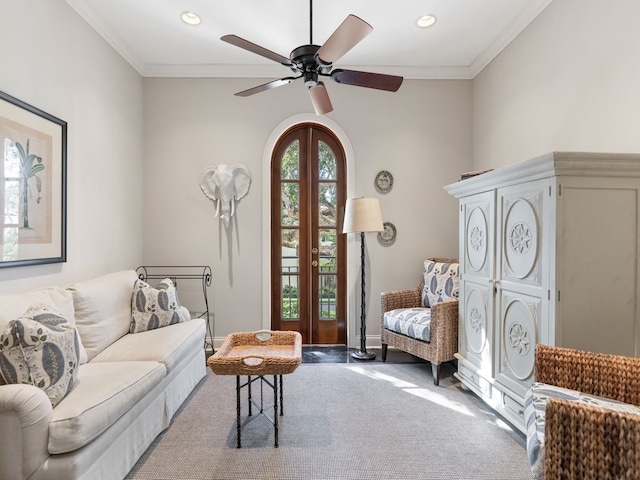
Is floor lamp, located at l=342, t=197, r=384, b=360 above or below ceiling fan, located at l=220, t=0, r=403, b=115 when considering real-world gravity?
below

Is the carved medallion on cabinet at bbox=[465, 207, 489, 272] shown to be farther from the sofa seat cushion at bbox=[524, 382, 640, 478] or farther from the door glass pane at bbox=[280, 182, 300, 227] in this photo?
the door glass pane at bbox=[280, 182, 300, 227]

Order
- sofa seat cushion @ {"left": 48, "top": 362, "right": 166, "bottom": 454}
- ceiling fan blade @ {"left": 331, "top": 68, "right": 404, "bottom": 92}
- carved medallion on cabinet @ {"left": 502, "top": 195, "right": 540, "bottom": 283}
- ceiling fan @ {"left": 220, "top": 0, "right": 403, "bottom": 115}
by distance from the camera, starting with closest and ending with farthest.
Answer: sofa seat cushion @ {"left": 48, "top": 362, "right": 166, "bottom": 454}, ceiling fan @ {"left": 220, "top": 0, "right": 403, "bottom": 115}, carved medallion on cabinet @ {"left": 502, "top": 195, "right": 540, "bottom": 283}, ceiling fan blade @ {"left": 331, "top": 68, "right": 404, "bottom": 92}

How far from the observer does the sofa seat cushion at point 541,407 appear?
4.35 ft

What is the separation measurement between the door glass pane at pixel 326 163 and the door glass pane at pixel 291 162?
0.25m

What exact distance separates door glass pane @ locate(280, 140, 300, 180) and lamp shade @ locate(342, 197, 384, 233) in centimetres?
88

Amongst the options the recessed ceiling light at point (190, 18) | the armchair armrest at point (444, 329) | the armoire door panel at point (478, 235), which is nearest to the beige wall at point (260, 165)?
the recessed ceiling light at point (190, 18)

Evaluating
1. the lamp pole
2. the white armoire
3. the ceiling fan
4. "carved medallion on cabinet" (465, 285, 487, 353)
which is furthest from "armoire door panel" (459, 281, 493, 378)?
the ceiling fan

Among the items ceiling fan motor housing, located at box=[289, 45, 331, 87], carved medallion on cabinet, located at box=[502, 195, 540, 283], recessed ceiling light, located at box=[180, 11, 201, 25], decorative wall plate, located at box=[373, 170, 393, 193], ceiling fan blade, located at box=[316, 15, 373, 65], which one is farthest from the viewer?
decorative wall plate, located at box=[373, 170, 393, 193]

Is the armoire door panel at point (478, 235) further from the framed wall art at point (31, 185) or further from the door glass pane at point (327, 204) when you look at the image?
the framed wall art at point (31, 185)

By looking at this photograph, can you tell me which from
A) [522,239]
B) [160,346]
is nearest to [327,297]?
[160,346]

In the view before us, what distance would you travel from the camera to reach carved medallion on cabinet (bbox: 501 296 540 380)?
6.54 feet

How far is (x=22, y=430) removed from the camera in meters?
1.40

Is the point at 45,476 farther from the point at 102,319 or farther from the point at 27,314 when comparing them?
the point at 102,319

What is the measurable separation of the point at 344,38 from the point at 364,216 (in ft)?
5.76
